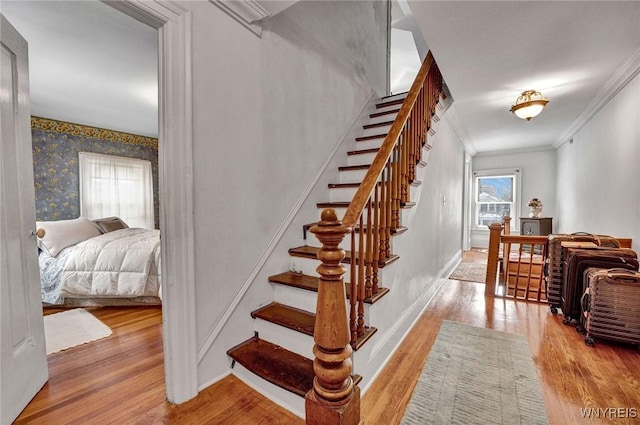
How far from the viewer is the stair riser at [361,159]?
2.81 meters

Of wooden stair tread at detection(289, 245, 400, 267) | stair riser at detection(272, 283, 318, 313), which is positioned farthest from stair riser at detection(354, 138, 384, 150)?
stair riser at detection(272, 283, 318, 313)

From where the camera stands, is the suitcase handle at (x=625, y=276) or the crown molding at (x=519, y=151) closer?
the suitcase handle at (x=625, y=276)

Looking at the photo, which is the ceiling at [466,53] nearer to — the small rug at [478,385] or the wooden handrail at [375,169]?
the wooden handrail at [375,169]

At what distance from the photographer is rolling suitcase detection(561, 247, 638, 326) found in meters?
2.17

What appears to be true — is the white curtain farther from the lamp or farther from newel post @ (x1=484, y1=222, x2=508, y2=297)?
the lamp

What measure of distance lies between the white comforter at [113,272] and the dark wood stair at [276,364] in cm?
165

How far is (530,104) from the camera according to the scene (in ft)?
9.97

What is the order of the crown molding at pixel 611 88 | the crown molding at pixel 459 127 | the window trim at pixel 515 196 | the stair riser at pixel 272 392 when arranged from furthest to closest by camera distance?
the window trim at pixel 515 196 → the crown molding at pixel 459 127 → the crown molding at pixel 611 88 → the stair riser at pixel 272 392

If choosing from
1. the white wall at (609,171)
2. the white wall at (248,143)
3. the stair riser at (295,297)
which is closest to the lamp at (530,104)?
the white wall at (609,171)

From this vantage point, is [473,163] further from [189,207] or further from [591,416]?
[189,207]

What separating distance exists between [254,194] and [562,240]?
116 inches

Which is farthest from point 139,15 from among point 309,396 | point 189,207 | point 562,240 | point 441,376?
point 562,240

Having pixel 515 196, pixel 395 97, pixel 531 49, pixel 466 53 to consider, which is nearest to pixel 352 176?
pixel 466 53

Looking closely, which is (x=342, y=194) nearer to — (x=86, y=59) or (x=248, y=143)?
(x=248, y=143)
